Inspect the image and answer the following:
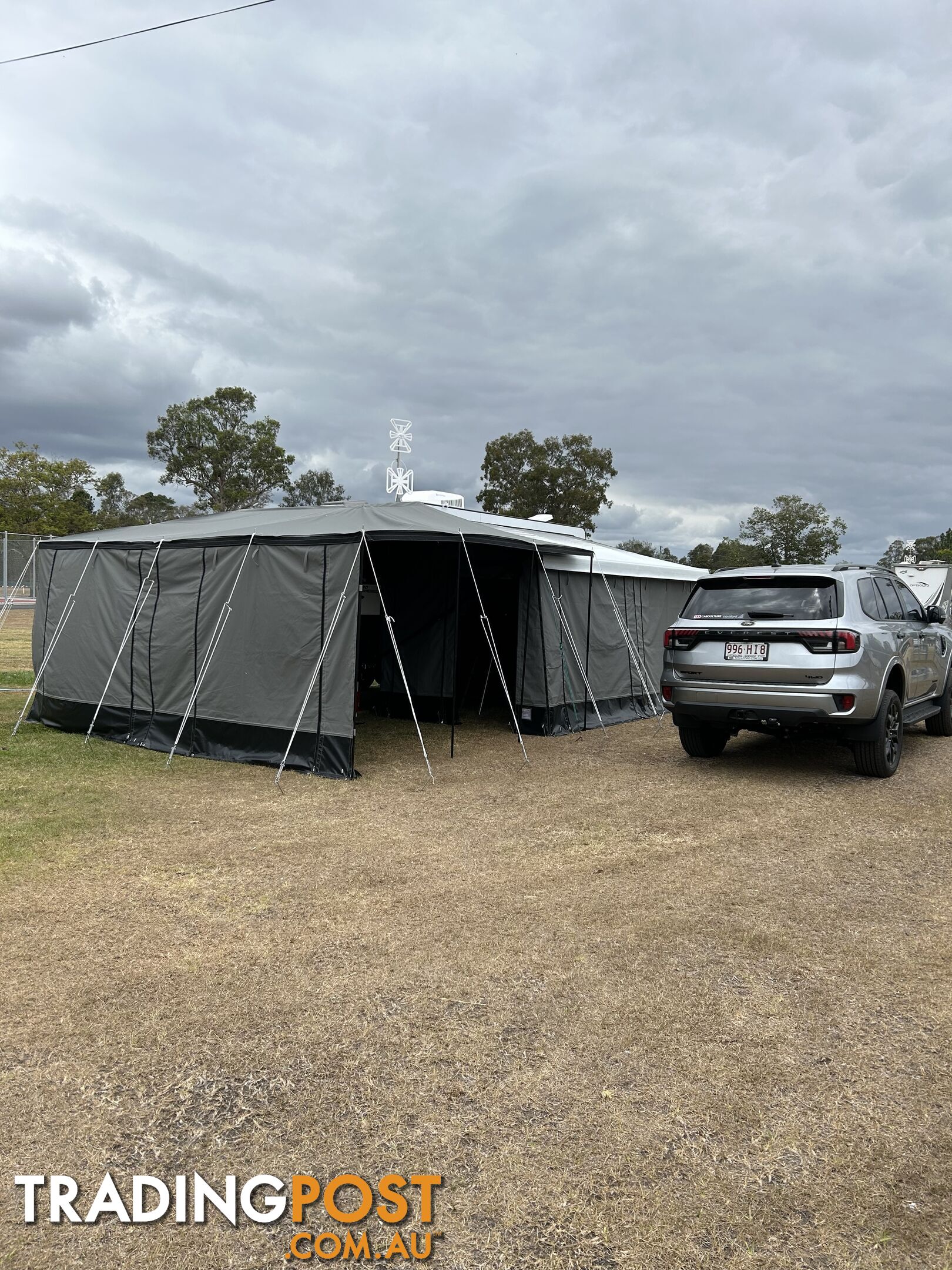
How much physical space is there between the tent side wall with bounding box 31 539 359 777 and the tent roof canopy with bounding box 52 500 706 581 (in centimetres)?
15

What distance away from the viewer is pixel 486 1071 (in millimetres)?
2938

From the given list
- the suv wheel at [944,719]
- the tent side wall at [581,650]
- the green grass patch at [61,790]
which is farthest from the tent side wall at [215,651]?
the suv wheel at [944,719]

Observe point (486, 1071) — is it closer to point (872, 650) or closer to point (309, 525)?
point (872, 650)

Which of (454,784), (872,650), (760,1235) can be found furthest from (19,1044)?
(872,650)

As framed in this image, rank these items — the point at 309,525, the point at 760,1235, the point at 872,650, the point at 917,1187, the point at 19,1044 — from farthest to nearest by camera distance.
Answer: the point at 309,525 < the point at 872,650 < the point at 19,1044 < the point at 917,1187 < the point at 760,1235

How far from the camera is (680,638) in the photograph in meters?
7.38

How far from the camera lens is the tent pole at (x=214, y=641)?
8250mm

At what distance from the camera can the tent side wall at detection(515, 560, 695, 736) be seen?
9.89m

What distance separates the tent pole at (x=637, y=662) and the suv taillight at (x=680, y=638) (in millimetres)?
3210

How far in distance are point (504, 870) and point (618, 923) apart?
1024mm

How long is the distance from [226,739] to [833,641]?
5636 mm

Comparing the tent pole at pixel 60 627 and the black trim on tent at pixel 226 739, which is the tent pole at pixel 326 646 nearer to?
the black trim on tent at pixel 226 739

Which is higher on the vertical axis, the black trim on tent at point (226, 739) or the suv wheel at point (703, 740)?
the suv wheel at point (703, 740)

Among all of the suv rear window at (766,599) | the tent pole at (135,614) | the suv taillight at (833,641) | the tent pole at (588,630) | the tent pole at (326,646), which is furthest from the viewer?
the tent pole at (588,630)
